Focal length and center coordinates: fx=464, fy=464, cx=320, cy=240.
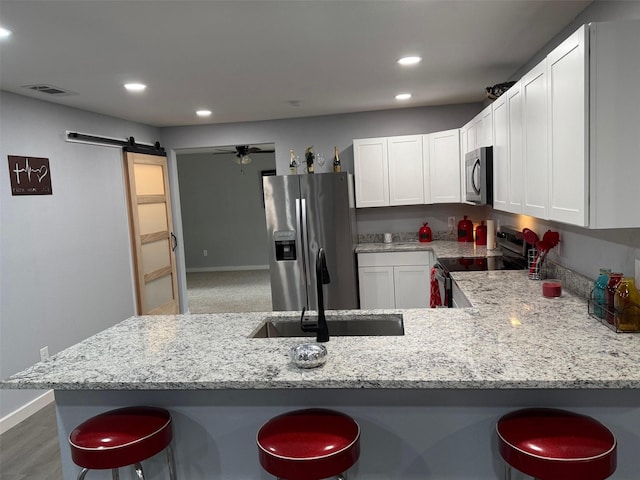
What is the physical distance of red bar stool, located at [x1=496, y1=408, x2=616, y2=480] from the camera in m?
1.35

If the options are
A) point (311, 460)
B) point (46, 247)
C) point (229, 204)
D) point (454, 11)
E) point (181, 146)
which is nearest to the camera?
point (311, 460)

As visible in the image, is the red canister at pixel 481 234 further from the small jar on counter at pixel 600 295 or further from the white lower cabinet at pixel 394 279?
the small jar on counter at pixel 600 295

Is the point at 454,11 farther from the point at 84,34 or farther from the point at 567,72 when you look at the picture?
the point at 84,34

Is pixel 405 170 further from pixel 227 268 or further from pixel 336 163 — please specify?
pixel 227 268

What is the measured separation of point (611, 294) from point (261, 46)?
2.21m

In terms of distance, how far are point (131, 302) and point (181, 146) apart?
1.94 metres

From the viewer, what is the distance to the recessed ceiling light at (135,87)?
11.1 feet

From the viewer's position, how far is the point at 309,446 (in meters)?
1.50

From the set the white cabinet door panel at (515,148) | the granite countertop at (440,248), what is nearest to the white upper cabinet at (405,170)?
the granite countertop at (440,248)

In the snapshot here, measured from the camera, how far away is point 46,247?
12.0 feet

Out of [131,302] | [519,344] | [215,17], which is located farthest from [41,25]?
[131,302]

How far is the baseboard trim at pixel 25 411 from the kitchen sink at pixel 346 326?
7.44ft

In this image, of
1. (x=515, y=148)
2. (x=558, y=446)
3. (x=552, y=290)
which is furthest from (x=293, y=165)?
(x=558, y=446)

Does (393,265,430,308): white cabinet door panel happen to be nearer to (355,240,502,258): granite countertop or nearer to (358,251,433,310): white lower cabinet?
(358,251,433,310): white lower cabinet
